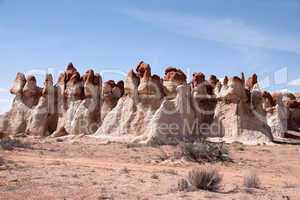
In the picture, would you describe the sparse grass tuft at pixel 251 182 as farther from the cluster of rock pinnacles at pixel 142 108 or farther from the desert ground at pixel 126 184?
the cluster of rock pinnacles at pixel 142 108

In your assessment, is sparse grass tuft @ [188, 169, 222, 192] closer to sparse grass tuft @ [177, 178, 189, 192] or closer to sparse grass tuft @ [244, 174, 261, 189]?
sparse grass tuft @ [177, 178, 189, 192]

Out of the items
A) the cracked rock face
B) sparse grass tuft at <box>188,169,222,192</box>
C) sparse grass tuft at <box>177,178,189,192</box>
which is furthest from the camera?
the cracked rock face

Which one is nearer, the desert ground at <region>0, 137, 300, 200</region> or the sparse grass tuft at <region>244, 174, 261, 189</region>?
the desert ground at <region>0, 137, 300, 200</region>

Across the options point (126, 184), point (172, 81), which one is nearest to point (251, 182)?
point (126, 184)

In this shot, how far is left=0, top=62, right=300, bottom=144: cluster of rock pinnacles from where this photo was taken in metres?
25.5

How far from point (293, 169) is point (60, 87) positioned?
23.1 metres

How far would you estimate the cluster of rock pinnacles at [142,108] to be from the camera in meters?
25.5

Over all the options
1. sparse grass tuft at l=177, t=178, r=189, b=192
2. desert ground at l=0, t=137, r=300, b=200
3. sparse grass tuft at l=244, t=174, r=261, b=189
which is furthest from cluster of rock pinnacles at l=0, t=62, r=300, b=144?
sparse grass tuft at l=177, t=178, r=189, b=192

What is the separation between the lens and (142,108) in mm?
26281

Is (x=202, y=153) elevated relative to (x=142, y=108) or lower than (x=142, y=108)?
lower

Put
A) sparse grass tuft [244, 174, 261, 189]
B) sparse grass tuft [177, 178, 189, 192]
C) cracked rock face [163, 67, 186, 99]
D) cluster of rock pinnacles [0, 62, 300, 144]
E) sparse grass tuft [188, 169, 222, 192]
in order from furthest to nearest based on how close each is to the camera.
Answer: cracked rock face [163, 67, 186, 99]
cluster of rock pinnacles [0, 62, 300, 144]
sparse grass tuft [244, 174, 261, 189]
sparse grass tuft [188, 169, 222, 192]
sparse grass tuft [177, 178, 189, 192]

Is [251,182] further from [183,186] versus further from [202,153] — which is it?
[202,153]

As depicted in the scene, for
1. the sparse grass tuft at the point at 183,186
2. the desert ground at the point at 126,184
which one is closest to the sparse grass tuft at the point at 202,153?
the desert ground at the point at 126,184

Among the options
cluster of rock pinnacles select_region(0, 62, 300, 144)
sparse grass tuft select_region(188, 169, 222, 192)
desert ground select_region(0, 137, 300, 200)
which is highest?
cluster of rock pinnacles select_region(0, 62, 300, 144)
